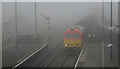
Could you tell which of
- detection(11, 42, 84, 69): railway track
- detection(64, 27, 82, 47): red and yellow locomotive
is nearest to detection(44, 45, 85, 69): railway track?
detection(11, 42, 84, 69): railway track

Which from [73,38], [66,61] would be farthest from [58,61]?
[73,38]

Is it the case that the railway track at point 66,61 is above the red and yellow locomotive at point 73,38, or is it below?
below

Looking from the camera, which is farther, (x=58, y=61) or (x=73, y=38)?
(x=73, y=38)

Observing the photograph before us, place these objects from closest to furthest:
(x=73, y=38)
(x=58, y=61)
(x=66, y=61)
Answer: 1. (x=66, y=61)
2. (x=58, y=61)
3. (x=73, y=38)

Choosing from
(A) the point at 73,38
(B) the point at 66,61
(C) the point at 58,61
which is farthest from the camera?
(A) the point at 73,38

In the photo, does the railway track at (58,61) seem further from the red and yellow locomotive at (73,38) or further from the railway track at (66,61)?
the red and yellow locomotive at (73,38)

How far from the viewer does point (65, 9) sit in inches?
3590

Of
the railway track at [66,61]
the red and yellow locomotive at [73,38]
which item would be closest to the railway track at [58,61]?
the railway track at [66,61]

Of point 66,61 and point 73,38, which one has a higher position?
point 73,38

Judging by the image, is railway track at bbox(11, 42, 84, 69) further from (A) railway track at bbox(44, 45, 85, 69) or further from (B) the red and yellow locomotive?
(B) the red and yellow locomotive

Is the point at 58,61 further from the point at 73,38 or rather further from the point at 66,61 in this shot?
the point at 73,38

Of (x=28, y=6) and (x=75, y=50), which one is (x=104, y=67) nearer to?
(x=75, y=50)

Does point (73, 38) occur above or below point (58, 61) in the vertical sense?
above

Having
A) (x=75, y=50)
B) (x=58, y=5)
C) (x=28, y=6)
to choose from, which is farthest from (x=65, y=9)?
(x=75, y=50)
